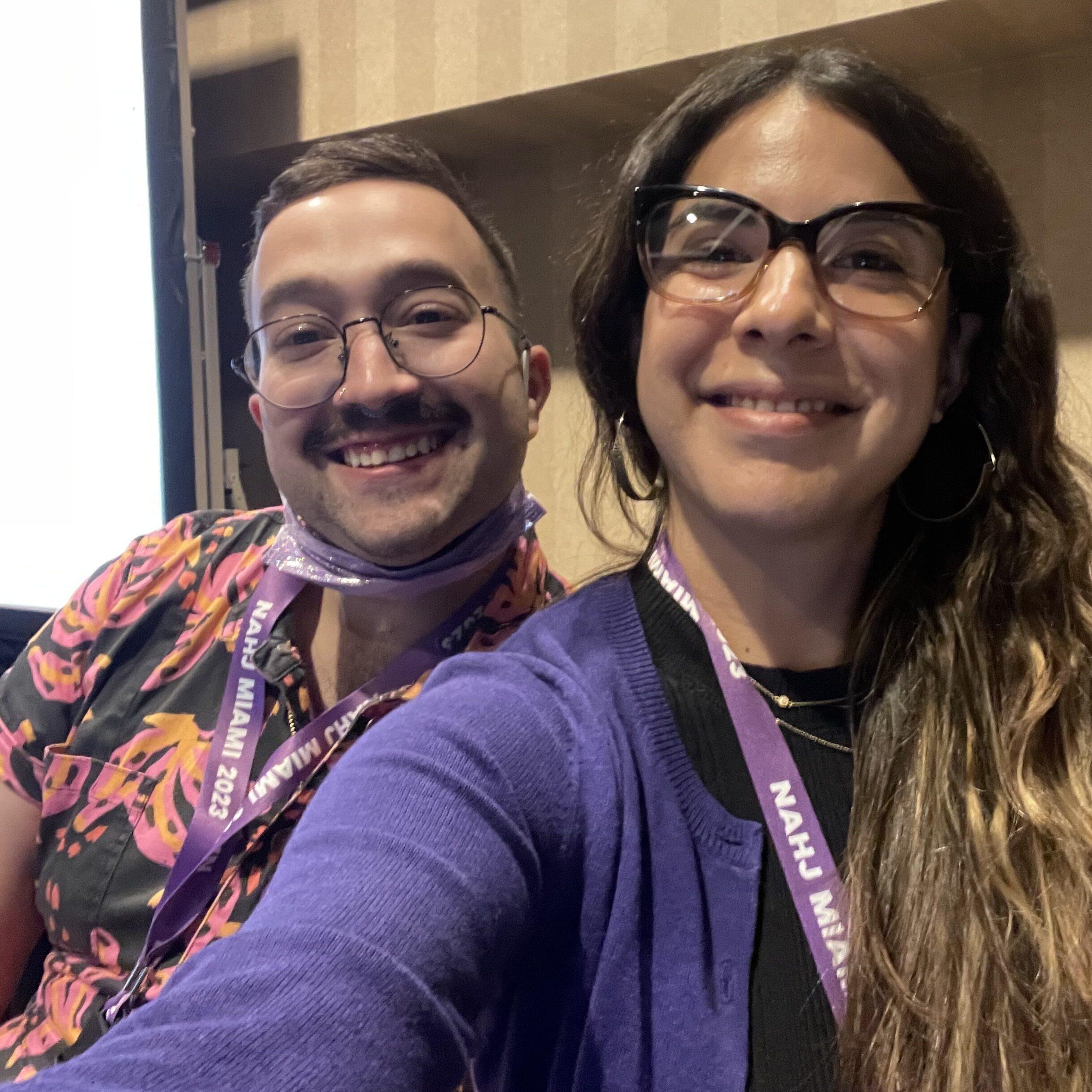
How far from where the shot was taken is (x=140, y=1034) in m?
0.45

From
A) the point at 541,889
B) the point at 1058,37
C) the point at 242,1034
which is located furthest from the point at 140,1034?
the point at 1058,37

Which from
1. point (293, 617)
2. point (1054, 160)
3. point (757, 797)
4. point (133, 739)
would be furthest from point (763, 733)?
point (1054, 160)

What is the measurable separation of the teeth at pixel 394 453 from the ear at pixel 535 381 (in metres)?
0.15

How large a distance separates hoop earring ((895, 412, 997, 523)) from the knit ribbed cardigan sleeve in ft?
1.26

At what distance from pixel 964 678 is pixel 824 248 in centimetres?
35

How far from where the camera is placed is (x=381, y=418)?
1.03m

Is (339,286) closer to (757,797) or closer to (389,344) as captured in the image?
(389,344)

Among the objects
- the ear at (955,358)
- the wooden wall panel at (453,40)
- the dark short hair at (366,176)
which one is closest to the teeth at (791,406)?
the ear at (955,358)

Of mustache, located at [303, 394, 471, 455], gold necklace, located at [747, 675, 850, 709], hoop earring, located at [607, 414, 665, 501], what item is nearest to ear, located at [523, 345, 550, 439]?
mustache, located at [303, 394, 471, 455]

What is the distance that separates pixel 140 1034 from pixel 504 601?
665mm

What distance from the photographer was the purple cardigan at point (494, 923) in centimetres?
46

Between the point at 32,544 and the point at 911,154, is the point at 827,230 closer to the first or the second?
the point at 911,154

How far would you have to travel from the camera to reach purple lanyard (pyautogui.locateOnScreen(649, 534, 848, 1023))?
609mm

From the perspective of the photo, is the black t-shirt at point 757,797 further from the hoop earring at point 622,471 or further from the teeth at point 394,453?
the teeth at point 394,453
